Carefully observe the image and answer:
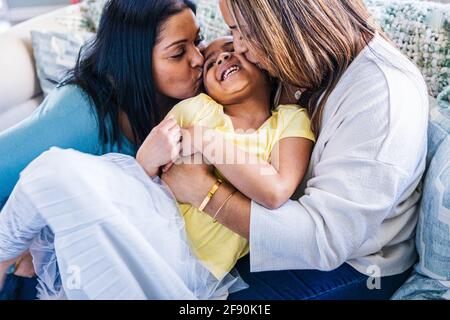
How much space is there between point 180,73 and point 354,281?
59 centimetres

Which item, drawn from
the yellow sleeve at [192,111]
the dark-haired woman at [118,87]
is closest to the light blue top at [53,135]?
the dark-haired woman at [118,87]

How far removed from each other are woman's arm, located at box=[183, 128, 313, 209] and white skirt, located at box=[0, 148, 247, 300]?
0.15 meters

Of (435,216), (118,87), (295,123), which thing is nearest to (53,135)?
(118,87)

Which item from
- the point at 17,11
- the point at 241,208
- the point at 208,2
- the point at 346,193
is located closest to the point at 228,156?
the point at 241,208

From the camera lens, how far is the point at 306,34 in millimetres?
890

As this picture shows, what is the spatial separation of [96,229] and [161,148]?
0.23 meters

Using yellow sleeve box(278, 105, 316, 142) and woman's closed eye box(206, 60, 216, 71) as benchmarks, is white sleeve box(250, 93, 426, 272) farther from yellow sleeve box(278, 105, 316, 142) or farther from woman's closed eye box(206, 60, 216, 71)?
woman's closed eye box(206, 60, 216, 71)

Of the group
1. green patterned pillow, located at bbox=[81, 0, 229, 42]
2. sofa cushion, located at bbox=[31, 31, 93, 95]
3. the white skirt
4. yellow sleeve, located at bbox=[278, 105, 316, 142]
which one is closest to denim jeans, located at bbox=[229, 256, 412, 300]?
the white skirt

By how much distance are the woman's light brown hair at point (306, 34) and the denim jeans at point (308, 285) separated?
1.15 feet

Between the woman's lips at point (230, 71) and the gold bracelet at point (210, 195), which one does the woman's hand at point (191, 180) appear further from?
the woman's lips at point (230, 71)

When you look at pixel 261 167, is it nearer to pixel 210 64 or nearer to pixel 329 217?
pixel 329 217

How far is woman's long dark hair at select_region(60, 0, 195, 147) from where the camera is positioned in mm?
1063

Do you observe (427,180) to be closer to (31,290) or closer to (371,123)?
(371,123)

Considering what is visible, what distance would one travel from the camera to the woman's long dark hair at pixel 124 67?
1.06 meters
